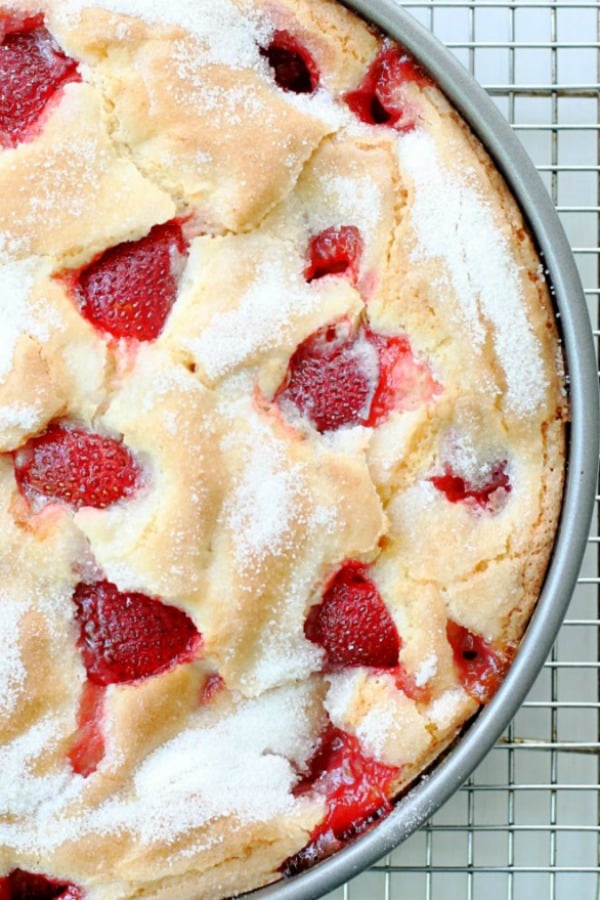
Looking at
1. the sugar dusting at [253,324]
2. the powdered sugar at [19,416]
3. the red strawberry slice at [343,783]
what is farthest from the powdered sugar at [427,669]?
the powdered sugar at [19,416]

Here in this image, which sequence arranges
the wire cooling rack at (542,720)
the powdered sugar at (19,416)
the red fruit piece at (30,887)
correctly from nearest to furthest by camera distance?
the powdered sugar at (19,416)
the red fruit piece at (30,887)
the wire cooling rack at (542,720)

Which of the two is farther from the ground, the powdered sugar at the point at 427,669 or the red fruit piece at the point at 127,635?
the red fruit piece at the point at 127,635

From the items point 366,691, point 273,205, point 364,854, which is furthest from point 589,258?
point 364,854

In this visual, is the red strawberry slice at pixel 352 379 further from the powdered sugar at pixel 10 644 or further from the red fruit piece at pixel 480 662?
the powdered sugar at pixel 10 644

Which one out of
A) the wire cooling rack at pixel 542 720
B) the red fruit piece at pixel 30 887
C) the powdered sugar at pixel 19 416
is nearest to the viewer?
the powdered sugar at pixel 19 416

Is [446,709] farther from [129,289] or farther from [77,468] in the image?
[129,289]

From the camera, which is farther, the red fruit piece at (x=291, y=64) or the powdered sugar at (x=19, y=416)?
the red fruit piece at (x=291, y=64)

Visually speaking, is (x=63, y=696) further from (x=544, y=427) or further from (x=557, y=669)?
(x=557, y=669)
